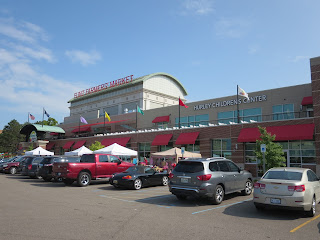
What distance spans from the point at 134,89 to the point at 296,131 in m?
39.1

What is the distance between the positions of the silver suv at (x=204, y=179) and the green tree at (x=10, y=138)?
83694 millimetres

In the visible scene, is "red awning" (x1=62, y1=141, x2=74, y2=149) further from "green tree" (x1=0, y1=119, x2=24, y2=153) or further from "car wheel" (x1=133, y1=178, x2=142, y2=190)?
"green tree" (x1=0, y1=119, x2=24, y2=153)

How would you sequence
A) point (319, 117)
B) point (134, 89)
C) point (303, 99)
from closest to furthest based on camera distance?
point (319, 117)
point (303, 99)
point (134, 89)

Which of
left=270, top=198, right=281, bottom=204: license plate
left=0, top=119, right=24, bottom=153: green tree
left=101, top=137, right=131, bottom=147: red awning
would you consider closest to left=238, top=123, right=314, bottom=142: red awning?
left=270, top=198, right=281, bottom=204: license plate

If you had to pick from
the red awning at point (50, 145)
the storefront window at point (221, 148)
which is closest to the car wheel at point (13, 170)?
the storefront window at point (221, 148)

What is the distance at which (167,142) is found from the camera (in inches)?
1246

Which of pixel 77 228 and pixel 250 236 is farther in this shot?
pixel 77 228

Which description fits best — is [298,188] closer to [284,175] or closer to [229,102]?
[284,175]

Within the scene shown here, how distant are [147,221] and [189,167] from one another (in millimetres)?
3552

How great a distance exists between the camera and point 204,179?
9.95 metres

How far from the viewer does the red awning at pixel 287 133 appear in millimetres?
21344

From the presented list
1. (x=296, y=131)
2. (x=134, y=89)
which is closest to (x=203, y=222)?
(x=296, y=131)

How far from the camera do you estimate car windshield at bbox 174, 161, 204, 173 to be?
10320 millimetres

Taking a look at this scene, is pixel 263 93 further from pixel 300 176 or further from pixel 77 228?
pixel 77 228
